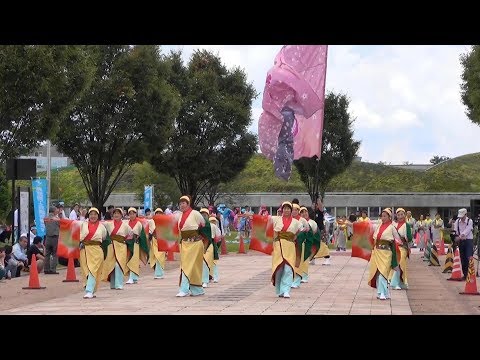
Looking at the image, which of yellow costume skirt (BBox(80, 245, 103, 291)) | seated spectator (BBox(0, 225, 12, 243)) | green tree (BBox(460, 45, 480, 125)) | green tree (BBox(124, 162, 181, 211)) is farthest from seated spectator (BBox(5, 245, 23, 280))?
green tree (BBox(124, 162, 181, 211))

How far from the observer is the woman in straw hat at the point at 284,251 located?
18.8 meters

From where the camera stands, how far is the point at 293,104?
29688 millimetres

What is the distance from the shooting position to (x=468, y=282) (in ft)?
64.3

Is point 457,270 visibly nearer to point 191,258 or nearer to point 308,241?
point 308,241

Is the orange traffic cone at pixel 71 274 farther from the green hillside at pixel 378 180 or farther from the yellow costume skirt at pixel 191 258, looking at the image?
the green hillside at pixel 378 180

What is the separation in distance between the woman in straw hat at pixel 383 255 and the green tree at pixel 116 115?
17.5 m

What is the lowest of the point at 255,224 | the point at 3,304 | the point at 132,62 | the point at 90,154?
the point at 3,304

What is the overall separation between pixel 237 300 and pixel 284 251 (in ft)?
4.84

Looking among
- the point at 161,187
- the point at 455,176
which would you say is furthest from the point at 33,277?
the point at 455,176

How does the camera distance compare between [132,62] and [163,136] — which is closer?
[132,62]

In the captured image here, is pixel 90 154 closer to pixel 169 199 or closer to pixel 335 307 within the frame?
pixel 335 307

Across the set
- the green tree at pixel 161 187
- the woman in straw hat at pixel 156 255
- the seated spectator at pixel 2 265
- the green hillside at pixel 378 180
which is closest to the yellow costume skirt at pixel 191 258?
the seated spectator at pixel 2 265
